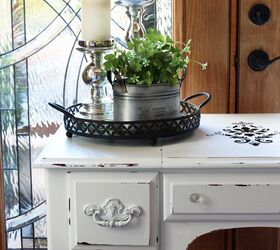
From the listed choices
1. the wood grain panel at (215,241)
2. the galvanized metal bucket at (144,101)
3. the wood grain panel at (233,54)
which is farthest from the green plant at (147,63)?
the wood grain panel at (215,241)

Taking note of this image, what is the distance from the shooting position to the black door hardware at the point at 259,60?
5.63ft

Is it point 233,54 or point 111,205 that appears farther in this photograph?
point 233,54

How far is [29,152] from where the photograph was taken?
1831 mm

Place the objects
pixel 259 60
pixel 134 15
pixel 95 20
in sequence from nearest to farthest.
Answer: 1. pixel 95 20
2. pixel 134 15
3. pixel 259 60

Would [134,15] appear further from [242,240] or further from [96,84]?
[242,240]

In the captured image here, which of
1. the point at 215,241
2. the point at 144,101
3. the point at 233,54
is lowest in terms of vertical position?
the point at 215,241

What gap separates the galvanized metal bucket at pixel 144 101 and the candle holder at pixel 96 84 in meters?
0.09

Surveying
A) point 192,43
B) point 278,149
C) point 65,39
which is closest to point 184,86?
point 192,43

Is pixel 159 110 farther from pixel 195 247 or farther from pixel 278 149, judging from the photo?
pixel 195 247

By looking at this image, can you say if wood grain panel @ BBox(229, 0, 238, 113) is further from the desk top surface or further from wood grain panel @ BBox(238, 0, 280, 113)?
the desk top surface

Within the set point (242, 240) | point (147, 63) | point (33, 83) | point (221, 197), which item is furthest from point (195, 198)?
point (33, 83)

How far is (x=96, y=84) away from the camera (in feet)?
4.93

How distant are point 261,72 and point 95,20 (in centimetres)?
55

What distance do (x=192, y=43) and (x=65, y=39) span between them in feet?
1.21
